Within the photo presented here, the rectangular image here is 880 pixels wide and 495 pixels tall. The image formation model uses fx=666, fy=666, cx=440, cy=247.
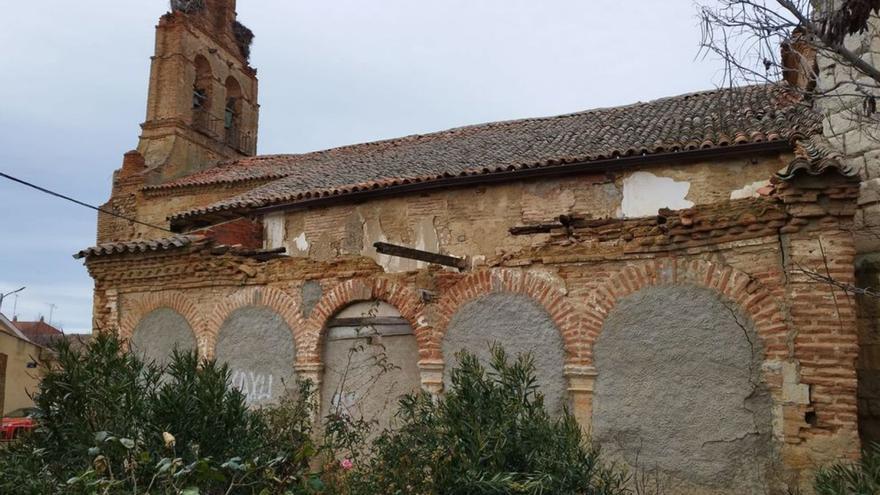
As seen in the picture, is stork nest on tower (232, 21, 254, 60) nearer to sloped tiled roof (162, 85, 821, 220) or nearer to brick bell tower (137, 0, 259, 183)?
brick bell tower (137, 0, 259, 183)

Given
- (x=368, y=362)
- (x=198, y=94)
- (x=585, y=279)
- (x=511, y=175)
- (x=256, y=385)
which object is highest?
(x=198, y=94)

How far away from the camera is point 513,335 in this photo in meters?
7.84

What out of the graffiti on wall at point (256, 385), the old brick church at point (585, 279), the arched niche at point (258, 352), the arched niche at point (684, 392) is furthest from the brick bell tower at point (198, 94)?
the arched niche at point (684, 392)

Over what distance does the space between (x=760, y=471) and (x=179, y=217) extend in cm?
1104

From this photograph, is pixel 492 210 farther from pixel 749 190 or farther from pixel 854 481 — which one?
pixel 854 481

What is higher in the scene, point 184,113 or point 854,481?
point 184,113

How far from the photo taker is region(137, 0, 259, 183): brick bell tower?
Answer: 2072cm

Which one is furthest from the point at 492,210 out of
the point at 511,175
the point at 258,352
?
the point at 258,352

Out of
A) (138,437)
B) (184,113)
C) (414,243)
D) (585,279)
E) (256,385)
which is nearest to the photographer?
(138,437)

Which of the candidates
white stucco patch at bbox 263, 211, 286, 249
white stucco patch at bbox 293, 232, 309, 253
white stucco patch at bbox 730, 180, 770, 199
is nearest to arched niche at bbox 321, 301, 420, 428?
white stucco patch at bbox 293, 232, 309, 253

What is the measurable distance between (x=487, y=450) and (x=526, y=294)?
11.4 ft

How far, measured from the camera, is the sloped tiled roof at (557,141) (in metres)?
9.35

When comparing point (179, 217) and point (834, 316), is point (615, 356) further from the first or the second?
point (179, 217)

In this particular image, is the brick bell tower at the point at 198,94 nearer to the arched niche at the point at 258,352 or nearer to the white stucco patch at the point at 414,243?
the white stucco patch at the point at 414,243
